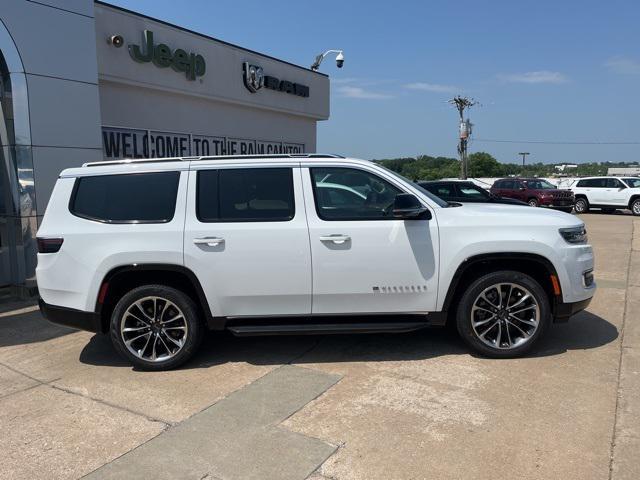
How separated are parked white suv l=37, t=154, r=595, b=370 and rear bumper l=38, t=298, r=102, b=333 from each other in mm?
13

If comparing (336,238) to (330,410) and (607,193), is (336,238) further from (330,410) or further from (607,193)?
(607,193)

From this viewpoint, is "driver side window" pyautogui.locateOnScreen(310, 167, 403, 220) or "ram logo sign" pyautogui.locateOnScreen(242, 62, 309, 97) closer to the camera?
"driver side window" pyautogui.locateOnScreen(310, 167, 403, 220)

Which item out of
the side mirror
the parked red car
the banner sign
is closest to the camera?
the side mirror

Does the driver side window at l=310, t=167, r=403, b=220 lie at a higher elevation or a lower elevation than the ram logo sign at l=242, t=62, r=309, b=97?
lower

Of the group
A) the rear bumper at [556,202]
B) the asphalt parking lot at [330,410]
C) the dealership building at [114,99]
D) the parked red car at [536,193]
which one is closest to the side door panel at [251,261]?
the asphalt parking lot at [330,410]

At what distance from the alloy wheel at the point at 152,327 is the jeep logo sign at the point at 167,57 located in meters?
7.42

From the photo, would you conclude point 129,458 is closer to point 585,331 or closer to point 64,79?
point 585,331

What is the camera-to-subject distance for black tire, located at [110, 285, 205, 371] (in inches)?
182

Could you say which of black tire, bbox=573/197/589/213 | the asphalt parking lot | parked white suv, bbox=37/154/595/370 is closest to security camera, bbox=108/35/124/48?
parked white suv, bbox=37/154/595/370

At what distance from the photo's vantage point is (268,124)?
15.2 m

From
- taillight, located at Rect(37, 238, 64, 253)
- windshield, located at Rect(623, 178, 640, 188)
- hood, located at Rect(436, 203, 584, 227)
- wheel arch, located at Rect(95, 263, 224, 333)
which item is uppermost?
windshield, located at Rect(623, 178, 640, 188)

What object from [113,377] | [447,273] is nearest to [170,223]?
[113,377]

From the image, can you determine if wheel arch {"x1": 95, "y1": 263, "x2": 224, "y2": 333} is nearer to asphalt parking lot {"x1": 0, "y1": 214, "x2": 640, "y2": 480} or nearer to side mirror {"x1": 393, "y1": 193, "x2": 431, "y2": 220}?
asphalt parking lot {"x1": 0, "y1": 214, "x2": 640, "y2": 480}

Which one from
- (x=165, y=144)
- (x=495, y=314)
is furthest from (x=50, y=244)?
(x=165, y=144)
